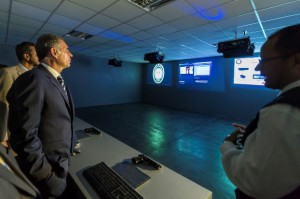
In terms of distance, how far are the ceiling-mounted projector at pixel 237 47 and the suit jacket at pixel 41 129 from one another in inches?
146

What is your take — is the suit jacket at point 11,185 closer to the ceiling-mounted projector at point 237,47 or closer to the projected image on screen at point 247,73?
the ceiling-mounted projector at point 237,47

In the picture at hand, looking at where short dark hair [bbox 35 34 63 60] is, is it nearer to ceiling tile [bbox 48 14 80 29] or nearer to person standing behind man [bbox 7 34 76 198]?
person standing behind man [bbox 7 34 76 198]

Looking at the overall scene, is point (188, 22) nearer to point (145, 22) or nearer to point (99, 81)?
point (145, 22)

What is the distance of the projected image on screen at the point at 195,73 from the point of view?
704 centimetres

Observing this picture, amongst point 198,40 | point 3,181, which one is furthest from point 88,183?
point 198,40

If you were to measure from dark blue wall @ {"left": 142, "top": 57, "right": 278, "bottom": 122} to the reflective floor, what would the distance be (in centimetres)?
100

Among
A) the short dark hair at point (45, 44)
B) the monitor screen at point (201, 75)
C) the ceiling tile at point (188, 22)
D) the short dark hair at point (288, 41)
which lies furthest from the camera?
the monitor screen at point (201, 75)

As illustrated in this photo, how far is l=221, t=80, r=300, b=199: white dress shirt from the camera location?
0.56 metres

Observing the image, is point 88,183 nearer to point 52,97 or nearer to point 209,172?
point 52,97

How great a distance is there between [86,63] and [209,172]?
7579 mm

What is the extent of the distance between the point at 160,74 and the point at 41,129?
8.53 meters

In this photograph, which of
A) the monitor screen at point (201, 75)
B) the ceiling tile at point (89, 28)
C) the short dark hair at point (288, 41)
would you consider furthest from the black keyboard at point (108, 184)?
the monitor screen at point (201, 75)

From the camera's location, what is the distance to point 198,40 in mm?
4309

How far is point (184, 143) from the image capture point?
12.6ft
